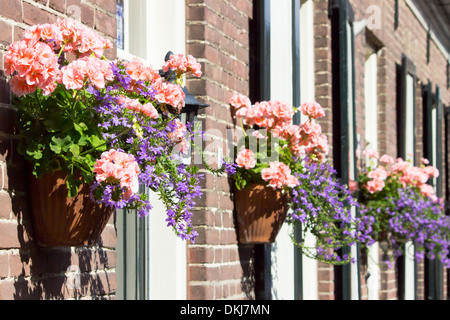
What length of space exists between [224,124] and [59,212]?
6.24ft

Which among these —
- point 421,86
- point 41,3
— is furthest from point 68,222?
point 421,86

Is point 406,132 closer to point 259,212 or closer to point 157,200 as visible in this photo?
point 259,212

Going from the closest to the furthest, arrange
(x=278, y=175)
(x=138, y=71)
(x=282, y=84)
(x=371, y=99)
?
1. (x=138, y=71)
2. (x=278, y=175)
3. (x=282, y=84)
4. (x=371, y=99)

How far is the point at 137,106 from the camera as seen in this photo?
300 cm

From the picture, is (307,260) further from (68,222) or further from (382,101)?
(68,222)

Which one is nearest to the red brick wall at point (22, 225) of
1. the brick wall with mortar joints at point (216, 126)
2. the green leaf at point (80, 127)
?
the green leaf at point (80, 127)

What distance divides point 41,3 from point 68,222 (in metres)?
0.77

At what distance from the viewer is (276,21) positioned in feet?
18.0

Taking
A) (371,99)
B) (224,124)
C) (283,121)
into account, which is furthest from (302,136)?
(371,99)

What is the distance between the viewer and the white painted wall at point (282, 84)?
17.7ft

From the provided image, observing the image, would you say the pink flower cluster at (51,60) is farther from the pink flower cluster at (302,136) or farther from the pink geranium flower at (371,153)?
the pink geranium flower at (371,153)

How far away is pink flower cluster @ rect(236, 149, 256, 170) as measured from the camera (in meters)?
4.54

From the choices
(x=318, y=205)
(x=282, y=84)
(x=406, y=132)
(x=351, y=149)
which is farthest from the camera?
(x=406, y=132)

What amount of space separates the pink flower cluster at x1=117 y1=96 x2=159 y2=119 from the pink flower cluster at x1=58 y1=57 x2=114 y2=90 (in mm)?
151
